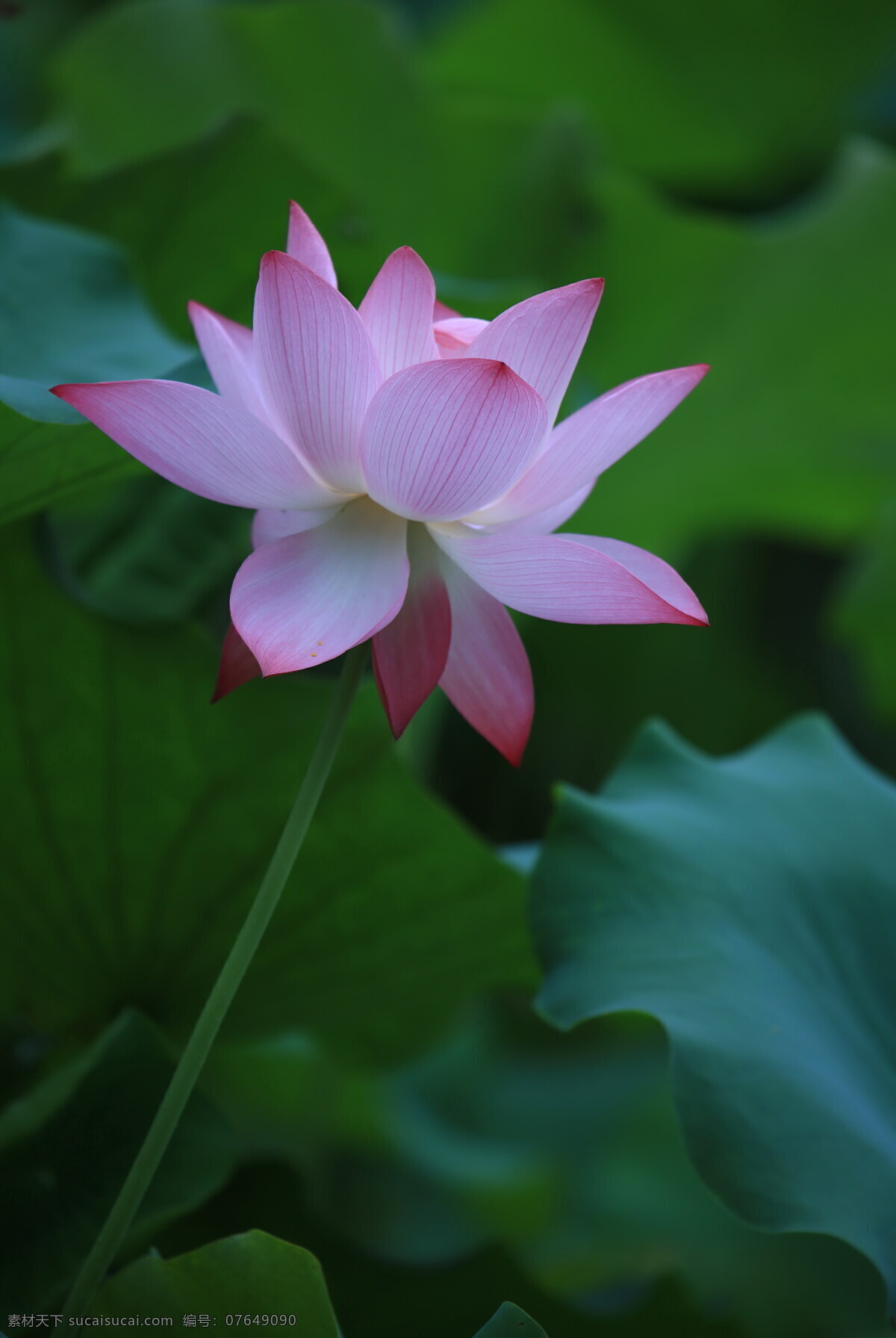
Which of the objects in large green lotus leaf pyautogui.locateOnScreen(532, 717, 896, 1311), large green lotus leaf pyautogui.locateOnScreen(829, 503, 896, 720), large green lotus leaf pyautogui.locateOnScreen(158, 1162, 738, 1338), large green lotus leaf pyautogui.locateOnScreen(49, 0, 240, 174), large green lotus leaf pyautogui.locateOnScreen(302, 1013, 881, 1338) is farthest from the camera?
large green lotus leaf pyautogui.locateOnScreen(829, 503, 896, 720)

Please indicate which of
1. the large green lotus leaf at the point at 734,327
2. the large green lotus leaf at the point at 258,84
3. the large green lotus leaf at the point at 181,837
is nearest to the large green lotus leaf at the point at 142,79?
the large green lotus leaf at the point at 258,84

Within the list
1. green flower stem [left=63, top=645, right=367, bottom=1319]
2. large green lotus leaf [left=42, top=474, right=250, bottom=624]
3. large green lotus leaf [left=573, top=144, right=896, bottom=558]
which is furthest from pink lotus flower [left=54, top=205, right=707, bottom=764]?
large green lotus leaf [left=573, top=144, right=896, bottom=558]

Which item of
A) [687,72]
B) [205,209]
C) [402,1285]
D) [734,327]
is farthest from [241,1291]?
[687,72]

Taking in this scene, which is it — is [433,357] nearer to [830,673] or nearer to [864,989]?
[864,989]

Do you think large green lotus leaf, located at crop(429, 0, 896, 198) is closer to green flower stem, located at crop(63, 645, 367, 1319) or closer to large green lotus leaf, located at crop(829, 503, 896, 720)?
large green lotus leaf, located at crop(829, 503, 896, 720)

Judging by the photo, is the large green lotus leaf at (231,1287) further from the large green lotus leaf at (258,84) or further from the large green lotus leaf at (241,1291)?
the large green lotus leaf at (258,84)

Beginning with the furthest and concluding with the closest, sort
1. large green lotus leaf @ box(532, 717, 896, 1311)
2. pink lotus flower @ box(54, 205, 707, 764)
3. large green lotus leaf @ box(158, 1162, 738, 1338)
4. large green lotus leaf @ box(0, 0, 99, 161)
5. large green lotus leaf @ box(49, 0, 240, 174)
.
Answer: large green lotus leaf @ box(0, 0, 99, 161) → large green lotus leaf @ box(49, 0, 240, 174) → large green lotus leaf @ box(158, 1162, 738, 1338) → large green lotus leaf @ box(532, 717, 896, 1311) → pink lotus flower @ box(54, 205, 707, 764)
